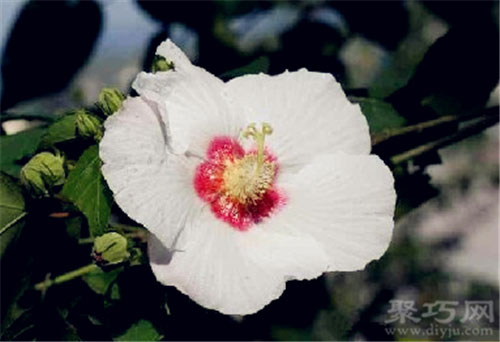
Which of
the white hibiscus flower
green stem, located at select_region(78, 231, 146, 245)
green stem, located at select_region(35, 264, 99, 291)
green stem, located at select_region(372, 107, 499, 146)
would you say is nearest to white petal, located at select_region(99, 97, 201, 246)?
the white hibiscus flower

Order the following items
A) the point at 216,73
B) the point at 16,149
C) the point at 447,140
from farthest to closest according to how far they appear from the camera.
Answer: the point at 216,73, the point at 447,140, the point at 16,149

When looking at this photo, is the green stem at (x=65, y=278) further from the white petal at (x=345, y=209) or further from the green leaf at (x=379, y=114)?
the green leaf at (x=379, y=114)

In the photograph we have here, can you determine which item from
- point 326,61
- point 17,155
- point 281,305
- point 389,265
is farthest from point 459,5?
point 389,265

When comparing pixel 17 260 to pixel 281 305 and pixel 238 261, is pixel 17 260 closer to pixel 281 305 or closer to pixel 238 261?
pixel 238 261

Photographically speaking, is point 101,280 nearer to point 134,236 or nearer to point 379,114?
point 134,236

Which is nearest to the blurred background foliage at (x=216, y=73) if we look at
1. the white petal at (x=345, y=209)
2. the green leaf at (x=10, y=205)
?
the green leaf at (x=10, y=205)

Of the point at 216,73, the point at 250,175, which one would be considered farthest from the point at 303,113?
the point at 216,73
